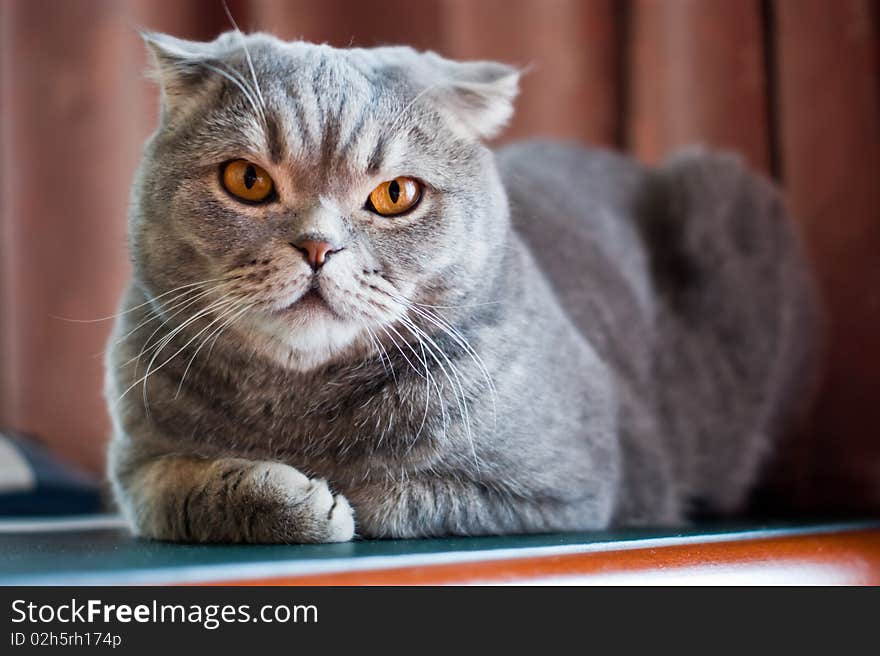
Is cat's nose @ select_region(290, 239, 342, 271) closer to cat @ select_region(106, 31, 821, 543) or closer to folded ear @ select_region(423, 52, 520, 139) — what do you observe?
cat @ select_region(106, 31, 821, 543)

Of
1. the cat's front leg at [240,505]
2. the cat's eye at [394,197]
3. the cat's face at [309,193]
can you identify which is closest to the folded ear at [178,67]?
the cat's face at [309,193]

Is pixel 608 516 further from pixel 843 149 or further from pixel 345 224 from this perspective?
pixel 843 149

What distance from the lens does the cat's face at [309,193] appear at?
92 cm

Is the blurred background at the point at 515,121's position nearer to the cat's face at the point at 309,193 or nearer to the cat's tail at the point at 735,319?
the cat's tail at the point at 735,319

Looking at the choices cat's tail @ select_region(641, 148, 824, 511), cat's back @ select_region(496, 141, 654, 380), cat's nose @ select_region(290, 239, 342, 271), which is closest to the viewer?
cat's nose @ select_region(290, 239, 342, 271)

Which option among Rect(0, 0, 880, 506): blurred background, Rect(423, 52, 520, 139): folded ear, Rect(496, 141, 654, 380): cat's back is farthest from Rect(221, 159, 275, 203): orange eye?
Rect(0, 0, 880, 506): blurred background

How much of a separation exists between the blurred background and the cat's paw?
2.87ft

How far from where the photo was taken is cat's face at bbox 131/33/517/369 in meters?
0.92

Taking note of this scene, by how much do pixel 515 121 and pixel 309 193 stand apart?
1074mm

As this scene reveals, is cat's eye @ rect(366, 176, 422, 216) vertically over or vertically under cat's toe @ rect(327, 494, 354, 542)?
over

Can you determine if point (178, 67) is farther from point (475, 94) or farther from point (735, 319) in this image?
point (735, 319)

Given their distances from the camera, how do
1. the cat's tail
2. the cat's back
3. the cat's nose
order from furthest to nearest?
1. the cat's tail
2. the cat's back
3. the cat's nose

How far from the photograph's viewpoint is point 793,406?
1671mm

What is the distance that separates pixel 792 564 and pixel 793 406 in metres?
0.87
